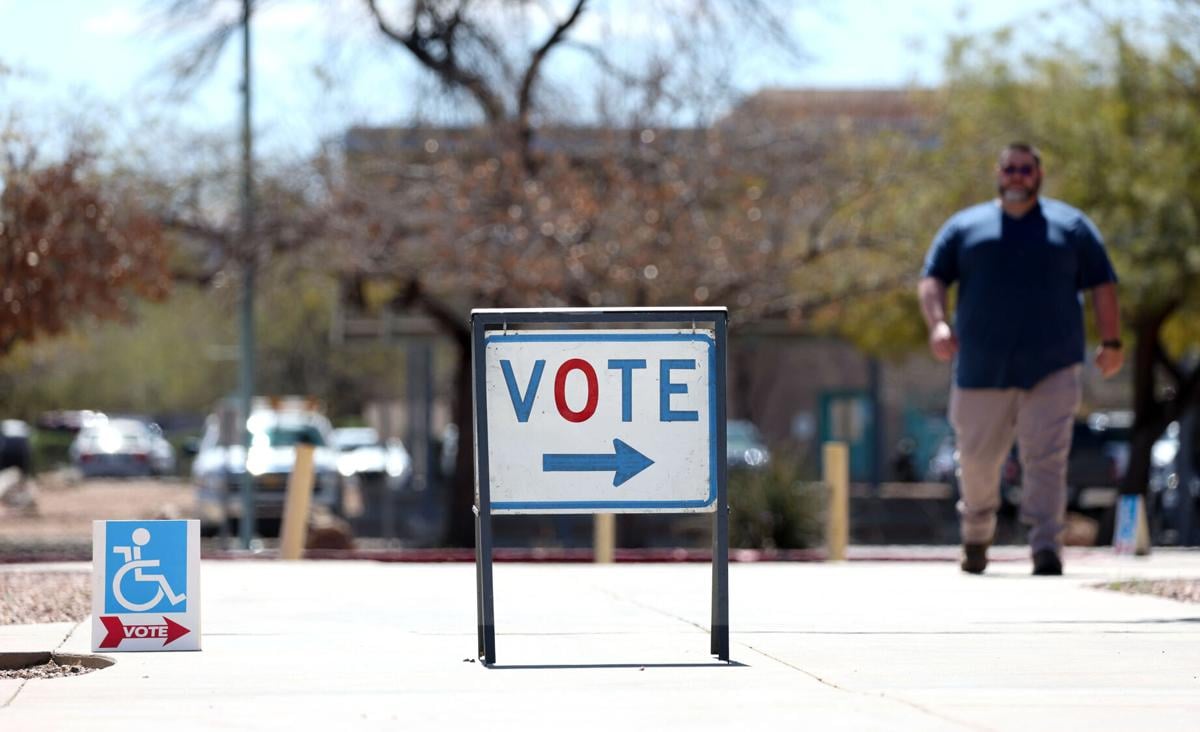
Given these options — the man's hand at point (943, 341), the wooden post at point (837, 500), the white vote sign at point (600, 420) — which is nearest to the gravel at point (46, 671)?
the white vote sign at point (600, 420)

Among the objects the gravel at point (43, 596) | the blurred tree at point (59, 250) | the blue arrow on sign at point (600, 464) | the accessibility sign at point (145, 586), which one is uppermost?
the blurred tree at point (59, 250)

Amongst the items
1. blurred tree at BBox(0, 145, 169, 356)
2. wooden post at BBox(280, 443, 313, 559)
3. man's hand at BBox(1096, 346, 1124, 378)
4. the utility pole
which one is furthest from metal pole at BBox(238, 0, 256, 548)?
man's hand at BBox(1096, 346, 1124, 378)

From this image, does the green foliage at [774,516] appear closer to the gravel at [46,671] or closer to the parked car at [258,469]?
the parked car at [258,469]

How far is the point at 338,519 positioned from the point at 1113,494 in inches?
427

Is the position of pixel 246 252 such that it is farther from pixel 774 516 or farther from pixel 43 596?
pixel 43 596

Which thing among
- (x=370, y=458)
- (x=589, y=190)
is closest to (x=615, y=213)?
(x=589, y=190)

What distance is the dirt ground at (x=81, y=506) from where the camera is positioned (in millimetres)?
27031

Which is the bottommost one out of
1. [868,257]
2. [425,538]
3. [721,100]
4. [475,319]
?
[425,538]

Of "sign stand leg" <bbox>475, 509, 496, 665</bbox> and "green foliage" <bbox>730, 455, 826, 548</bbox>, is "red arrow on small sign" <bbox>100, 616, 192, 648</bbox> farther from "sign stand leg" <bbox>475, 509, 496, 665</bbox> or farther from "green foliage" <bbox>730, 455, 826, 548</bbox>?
"green foliage" <bbox>730, 455, 826, 548</bbox>

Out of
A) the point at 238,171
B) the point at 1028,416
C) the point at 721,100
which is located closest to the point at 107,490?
the point at 238,171

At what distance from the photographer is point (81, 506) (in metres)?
36.8

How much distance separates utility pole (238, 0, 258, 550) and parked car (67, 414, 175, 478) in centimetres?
2711

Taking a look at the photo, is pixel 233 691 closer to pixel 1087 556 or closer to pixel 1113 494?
pixel 1087 556

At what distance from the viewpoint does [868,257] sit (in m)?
25.8
